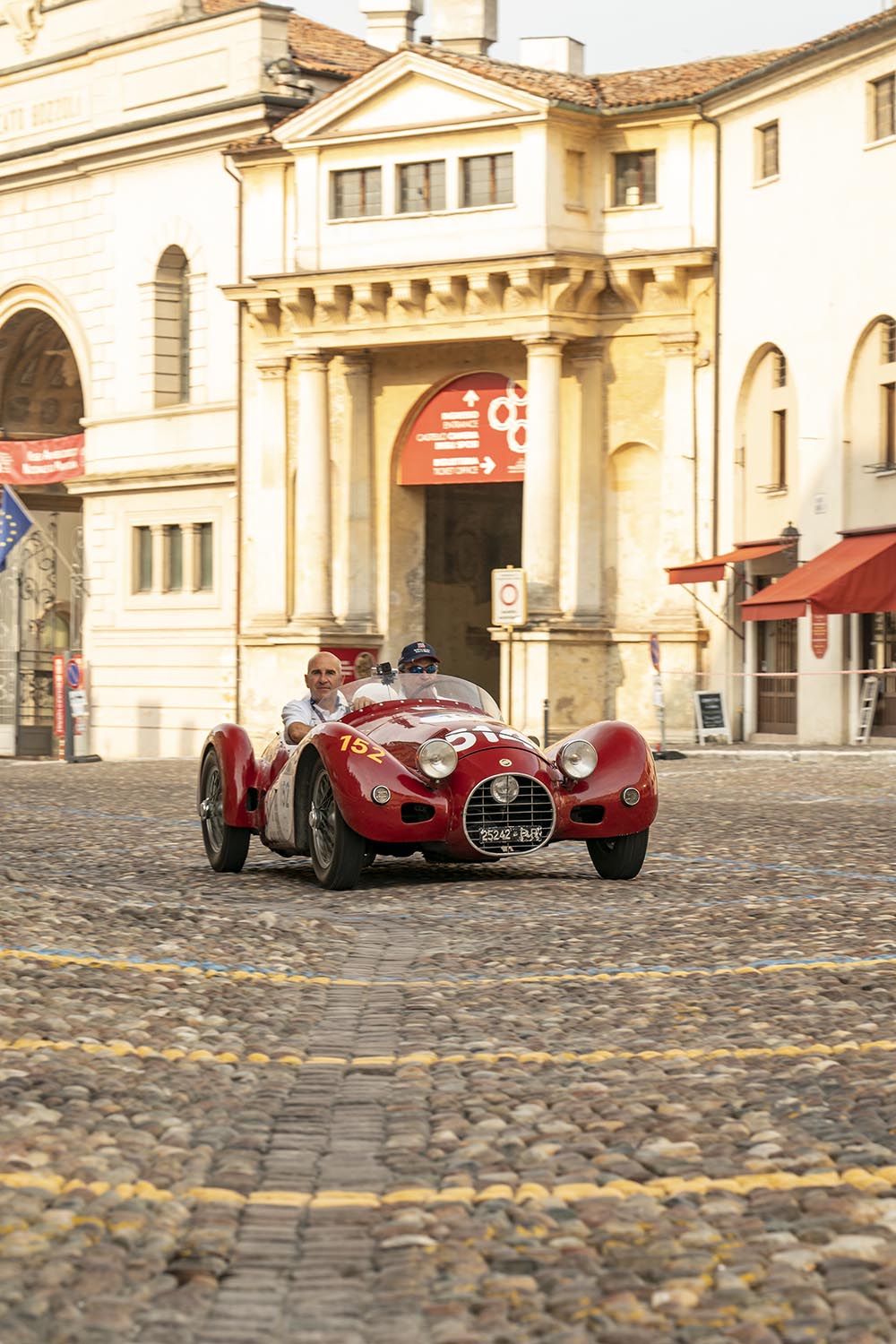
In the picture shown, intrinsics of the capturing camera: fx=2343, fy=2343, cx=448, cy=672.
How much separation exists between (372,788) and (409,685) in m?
1.68

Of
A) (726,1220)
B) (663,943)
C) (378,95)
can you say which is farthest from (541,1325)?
(378,95)

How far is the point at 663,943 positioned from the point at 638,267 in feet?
104

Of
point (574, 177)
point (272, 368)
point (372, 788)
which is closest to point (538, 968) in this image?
point (372, 788)

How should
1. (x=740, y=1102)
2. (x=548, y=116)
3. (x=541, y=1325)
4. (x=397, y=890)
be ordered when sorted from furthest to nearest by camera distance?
(x=548, y=116)
(x=397, y=890)
(x=740, y=1102)
(x=541, y=1325)

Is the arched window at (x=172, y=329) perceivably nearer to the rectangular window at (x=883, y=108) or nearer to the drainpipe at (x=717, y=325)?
the drainpipe at (x=717, y=325)

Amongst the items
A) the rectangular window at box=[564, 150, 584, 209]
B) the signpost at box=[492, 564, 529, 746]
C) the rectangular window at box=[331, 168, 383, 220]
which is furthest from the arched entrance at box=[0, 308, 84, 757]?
the signpost at box=[492, 564, 529, 746]

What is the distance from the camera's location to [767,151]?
127 ft

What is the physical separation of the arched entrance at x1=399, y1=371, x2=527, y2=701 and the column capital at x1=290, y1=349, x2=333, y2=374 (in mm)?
1920

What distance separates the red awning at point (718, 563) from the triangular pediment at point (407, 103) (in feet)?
27.2

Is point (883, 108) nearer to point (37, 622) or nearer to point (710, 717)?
Answer: point (710, 717)

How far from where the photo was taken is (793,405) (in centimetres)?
3753

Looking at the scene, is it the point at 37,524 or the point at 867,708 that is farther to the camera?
the point at 37,524

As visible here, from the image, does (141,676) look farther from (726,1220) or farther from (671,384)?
(726,1220)

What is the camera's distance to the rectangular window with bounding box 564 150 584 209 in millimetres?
40875
